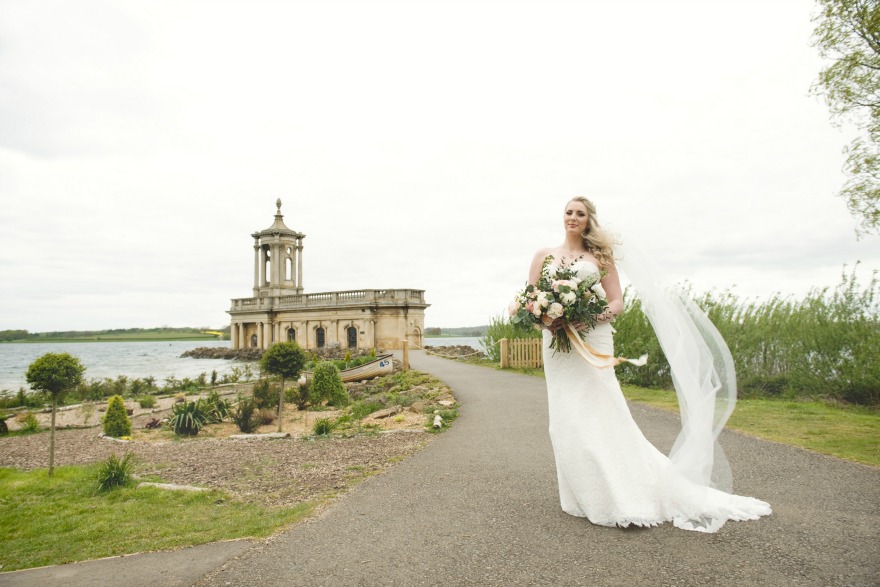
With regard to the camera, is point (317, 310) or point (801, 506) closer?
point (801, 506)

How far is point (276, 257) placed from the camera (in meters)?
54.2

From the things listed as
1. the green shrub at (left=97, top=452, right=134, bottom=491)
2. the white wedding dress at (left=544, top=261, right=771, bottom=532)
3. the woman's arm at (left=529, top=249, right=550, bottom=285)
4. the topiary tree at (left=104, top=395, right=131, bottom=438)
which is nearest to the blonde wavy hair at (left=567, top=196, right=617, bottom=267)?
the woman's arm at (left=529, top=249, right=550, bottom=285)

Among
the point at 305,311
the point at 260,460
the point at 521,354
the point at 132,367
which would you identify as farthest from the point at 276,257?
the point at 260,460

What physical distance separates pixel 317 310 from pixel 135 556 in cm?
4388

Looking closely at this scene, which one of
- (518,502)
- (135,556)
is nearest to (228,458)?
(135,556)

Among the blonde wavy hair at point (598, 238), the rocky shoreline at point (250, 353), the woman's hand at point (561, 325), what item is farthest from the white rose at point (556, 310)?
the rocky shoreline at point (250, 353)

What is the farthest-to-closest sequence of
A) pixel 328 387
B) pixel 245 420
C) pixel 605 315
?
1. pixel 328 387
2. pixel 245 420
3. pixel 605 315

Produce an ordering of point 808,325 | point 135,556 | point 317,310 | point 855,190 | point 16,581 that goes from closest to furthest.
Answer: point 16,581, point 135,556, point 855,190, point 808,325, point 317,310

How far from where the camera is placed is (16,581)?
444cm

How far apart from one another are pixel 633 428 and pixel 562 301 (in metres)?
1.46

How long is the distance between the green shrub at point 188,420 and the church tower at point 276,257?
4066cm

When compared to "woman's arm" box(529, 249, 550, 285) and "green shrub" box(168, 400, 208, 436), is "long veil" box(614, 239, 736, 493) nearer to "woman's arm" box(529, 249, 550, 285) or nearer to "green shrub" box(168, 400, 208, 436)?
"woman's arm" box(529, 249, 550, 285)

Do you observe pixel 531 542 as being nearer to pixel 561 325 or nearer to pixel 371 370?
pixel 561 325

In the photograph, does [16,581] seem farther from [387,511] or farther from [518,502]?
[518,502]
